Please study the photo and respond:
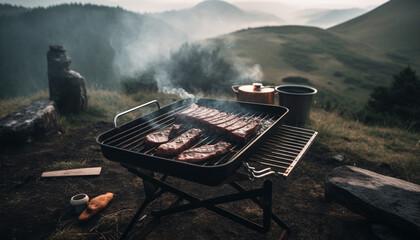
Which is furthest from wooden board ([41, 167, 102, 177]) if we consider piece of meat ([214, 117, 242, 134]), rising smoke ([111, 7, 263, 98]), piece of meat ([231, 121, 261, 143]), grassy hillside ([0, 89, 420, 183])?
rising smoke ([111, 7, 263, 98])

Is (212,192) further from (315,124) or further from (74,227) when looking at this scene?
(315,124)

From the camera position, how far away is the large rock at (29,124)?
6.46 metres

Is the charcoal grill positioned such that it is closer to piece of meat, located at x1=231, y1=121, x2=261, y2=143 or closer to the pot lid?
piece of meat, located at x1=231, y1=121, x2=261, y2=143

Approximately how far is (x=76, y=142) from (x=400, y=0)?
341 feet

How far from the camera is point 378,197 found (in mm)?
3436

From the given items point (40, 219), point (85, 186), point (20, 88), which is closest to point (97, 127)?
point (85, 186)

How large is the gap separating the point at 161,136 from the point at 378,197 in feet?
10.8

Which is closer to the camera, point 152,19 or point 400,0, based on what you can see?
point 152,19

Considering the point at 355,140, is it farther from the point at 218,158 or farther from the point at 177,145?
the point at 177,145

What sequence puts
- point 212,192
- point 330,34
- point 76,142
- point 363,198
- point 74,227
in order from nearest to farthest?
point 363,198 → point 74,227 → point 212,192 → point 76,142 → point 330,34

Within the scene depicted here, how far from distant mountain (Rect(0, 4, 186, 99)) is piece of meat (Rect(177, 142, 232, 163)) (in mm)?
31859

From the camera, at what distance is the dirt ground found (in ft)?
11.8

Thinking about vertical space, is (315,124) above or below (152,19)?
below

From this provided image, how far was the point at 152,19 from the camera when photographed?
1551 inches
